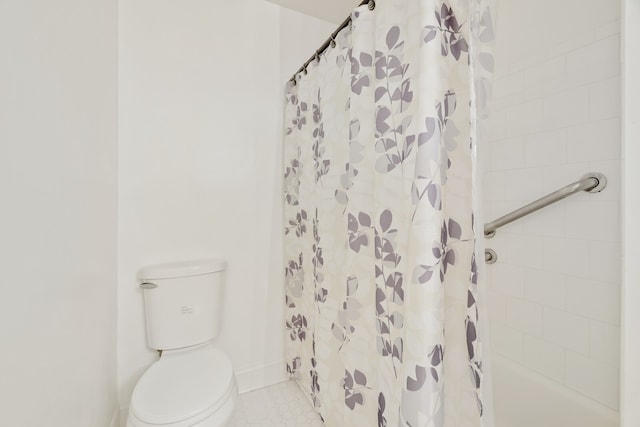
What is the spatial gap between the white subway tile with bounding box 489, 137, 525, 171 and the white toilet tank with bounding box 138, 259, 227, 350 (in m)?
1.45

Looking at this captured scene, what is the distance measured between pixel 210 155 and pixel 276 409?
1.37 m

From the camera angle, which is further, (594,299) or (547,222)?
(547,222)

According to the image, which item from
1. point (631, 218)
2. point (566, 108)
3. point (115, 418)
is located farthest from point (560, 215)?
point (115, 418)

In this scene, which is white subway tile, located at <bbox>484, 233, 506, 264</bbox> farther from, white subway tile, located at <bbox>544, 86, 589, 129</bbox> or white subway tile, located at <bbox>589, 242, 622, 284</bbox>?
white subway tile, located at <bbox>544, 86, 589, 129</bbox>

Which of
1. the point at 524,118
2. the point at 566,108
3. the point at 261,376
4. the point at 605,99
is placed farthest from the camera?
the point at 261,376

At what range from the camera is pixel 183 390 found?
1.00 metres

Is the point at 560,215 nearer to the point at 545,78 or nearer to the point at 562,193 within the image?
the point at 562,193

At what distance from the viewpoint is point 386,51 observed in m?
0.83

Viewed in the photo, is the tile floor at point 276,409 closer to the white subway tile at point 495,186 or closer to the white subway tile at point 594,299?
the white subway tile at point 594,299

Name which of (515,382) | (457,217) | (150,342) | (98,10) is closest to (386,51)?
(457,217)

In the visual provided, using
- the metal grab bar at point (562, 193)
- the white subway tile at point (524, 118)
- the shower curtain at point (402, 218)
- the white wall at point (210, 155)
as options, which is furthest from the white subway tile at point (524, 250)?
the white wall at point (210, 155)

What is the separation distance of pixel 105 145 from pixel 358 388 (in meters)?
1.33

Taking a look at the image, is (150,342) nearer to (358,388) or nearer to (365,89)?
(358,388)

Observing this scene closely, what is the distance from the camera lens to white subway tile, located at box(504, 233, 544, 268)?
117 centimetres
